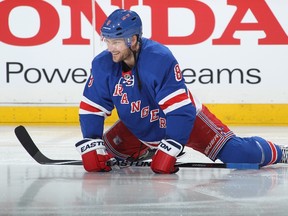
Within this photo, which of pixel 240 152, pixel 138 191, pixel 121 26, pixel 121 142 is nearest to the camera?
pixel 138 191

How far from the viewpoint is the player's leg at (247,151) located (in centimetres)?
409

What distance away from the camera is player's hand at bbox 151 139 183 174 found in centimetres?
379

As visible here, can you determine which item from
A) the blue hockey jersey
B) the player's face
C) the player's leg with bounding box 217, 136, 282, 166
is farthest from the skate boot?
the player's face

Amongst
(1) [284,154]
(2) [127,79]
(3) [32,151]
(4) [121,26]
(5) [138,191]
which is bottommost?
(3) [32,151]

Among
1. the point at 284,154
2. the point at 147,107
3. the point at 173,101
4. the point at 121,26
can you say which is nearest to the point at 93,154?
the point at 147,107

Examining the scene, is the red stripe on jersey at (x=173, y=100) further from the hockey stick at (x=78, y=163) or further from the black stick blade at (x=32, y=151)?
the black stick blade at (x=32, y=151)

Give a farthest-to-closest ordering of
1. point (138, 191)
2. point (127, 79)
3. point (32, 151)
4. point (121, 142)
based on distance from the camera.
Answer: point (32, 151) → point (121, 142) → point (127, 79) → point (138, 191)

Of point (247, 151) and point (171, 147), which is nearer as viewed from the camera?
point (171, 147)

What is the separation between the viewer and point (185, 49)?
692 centimetres

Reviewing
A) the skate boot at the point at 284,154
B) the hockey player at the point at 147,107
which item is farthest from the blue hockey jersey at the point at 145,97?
the skate boot at the point at 284,154

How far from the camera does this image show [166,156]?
3.82 meters

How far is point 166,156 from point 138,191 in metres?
0.39

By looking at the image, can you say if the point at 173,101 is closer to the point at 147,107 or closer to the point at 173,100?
the point at 173,100

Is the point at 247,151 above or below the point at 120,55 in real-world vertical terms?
below
